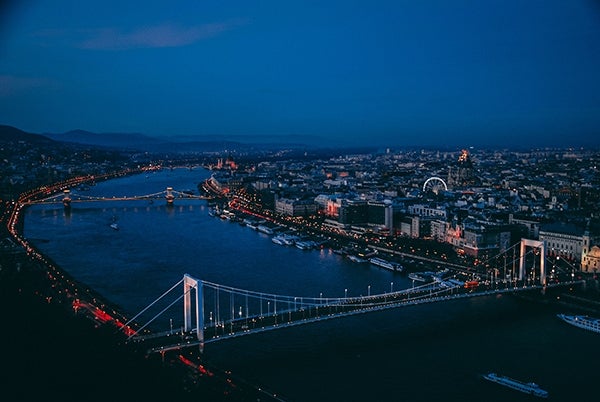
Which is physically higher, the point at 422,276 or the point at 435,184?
the point at 435,184

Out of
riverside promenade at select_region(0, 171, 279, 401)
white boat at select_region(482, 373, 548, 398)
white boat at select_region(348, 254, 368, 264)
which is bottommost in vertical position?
white boat at select_region(482, 373, 548, 398)

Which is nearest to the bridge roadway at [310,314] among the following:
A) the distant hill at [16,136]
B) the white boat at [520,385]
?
the white boat at [520,385]

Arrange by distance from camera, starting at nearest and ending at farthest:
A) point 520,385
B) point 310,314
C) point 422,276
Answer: point 520,385
point 310,314
point 422,276

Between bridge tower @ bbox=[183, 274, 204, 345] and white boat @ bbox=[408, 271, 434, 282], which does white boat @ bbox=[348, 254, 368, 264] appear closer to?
white boat @ bbox=[408, 271, 434, 282]

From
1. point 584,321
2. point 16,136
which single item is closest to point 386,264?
point 584,321

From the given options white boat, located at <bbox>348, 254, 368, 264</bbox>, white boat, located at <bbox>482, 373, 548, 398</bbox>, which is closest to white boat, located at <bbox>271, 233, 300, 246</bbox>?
white boat, located at <bbox>348, 254, 368, 264</bbox>

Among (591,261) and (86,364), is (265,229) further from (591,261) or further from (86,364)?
(86,364)

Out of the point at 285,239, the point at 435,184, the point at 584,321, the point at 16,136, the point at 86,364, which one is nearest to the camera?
the point at 86,364

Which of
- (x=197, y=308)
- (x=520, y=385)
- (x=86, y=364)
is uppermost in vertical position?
(x=197, y=308)
